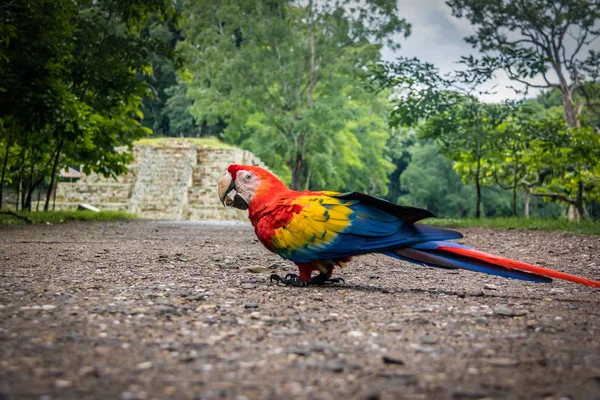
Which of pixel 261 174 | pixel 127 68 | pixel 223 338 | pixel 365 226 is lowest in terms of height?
pixel 223 338

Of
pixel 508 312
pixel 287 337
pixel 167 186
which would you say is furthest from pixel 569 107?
pixel 167 186

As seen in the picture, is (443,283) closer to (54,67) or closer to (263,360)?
(263,360)

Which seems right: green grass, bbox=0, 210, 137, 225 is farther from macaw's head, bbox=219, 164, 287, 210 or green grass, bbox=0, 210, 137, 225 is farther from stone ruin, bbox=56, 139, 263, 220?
stone ruin, bbox=56, 139, 263, 220

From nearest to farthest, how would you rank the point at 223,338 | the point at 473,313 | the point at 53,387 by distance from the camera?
1. the point at 53,387
2. the point at 223,338
3. the point at 473,313

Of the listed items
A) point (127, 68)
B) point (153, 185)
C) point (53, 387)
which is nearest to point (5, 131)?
point (127, 68)

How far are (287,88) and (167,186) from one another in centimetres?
711

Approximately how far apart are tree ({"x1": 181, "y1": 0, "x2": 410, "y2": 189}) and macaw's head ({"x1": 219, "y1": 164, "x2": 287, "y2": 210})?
52.1ft

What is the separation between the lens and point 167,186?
74.5 feet

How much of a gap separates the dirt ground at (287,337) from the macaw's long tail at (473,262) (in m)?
0.17

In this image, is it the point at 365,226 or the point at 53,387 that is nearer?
the point at 53,387

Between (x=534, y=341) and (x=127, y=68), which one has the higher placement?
(x=127, y=68)

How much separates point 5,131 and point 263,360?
31.5 feet

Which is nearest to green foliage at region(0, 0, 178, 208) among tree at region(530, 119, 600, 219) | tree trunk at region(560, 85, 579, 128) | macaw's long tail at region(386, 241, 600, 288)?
macaw's long tail at region(386, 241, 600, 288)

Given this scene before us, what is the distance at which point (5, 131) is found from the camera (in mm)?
9352
